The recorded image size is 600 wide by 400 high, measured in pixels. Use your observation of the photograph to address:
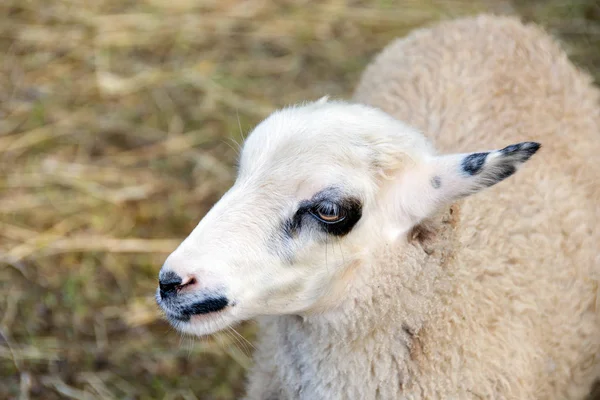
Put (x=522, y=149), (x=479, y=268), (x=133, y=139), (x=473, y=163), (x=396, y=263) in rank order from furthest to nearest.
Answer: (x=133, y=139) < (x=479, y=268) < (x=396, y=263) < (x=473, y=163) < (x=522, y=149)

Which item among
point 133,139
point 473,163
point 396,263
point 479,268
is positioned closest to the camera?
point 473,163

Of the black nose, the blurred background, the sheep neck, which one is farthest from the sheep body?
the blurred background

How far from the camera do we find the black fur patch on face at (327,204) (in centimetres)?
244

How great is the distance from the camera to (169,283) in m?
2.36

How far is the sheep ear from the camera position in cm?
235

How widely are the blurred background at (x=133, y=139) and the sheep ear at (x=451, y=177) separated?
137cm

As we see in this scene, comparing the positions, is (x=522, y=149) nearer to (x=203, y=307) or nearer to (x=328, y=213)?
(x=328, y=213)

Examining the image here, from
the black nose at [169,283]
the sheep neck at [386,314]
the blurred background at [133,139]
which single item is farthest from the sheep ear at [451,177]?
the blurred background at [133,139]

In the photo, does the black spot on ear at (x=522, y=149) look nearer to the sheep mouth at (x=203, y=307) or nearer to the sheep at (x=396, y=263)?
the sheep at (x=396, y=263)

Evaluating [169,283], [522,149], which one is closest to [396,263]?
[522,149]

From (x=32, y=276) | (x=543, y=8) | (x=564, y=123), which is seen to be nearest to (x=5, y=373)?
(x=32, y=276)

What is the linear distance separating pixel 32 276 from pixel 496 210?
308cm

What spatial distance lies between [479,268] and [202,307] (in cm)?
128

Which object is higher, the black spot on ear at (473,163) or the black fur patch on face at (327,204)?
the black spot on ear at (473,163)
